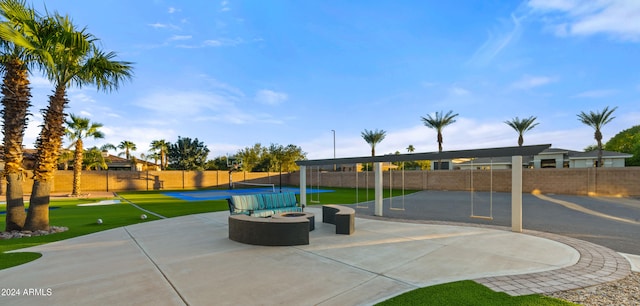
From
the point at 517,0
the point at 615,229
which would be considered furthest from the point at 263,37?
the point at 615,229

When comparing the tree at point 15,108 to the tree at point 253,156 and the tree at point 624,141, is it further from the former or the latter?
the tree at point 624,141

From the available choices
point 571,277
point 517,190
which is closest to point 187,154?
point 517,190

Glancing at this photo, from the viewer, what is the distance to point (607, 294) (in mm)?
4078

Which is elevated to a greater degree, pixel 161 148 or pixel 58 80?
pixel 58 80

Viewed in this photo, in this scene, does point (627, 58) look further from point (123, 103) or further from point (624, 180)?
point (123, 103)

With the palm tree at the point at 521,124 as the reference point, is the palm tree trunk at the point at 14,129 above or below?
below

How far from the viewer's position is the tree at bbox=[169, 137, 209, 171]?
137ft

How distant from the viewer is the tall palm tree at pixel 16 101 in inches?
322

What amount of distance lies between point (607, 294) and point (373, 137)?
3683 cm

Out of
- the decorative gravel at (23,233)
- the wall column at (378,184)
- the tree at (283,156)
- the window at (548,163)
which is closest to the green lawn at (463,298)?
the wall column at (378,184)

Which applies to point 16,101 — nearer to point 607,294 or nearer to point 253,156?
point 607,294

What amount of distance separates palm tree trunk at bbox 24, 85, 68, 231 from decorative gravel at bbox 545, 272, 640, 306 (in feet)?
44.4

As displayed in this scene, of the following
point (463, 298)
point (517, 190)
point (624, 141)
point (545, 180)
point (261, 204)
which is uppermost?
point (624, 141)

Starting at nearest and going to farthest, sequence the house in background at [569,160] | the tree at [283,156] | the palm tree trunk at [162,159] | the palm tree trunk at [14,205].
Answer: the palm tree trunk at [14,205] < the house in background at [569,160] < the palm tree trunk at [162,159] < the tree at [283,156]
